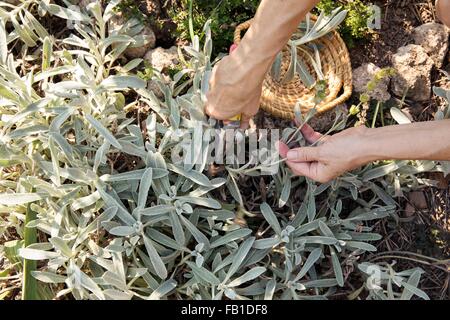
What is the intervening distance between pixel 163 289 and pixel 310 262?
0.44 m

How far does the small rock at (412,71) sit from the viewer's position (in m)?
2.02

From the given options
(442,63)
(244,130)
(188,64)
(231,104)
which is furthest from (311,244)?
(442,63)

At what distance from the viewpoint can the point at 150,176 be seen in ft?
5.17

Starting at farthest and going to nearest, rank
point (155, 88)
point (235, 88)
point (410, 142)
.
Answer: point (155, 88)
point (235, 88)
point (410, 142)

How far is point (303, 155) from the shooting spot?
62.1 inches

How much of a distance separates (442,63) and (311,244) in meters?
0.92

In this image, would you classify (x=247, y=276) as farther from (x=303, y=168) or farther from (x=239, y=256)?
(x=303, y=168)

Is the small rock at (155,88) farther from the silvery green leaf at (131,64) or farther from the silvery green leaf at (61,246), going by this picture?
the silvery green leaf at (61,246)

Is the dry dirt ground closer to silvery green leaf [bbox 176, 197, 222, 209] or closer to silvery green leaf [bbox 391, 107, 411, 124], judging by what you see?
silvery green leaf [bbox 391, 107, 411, 124]

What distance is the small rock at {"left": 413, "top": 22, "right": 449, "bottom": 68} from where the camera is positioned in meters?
2.09

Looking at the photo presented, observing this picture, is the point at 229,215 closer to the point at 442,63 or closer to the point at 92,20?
the point at 92,20

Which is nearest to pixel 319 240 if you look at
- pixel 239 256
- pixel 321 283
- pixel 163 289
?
pixel 321 283

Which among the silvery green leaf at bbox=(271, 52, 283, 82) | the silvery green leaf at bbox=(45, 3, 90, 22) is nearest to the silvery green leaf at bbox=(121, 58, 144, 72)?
the silvery green leaf at bbox=(45, 3, 90, 22)

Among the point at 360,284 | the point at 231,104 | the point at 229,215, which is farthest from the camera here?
the point at 360,284
